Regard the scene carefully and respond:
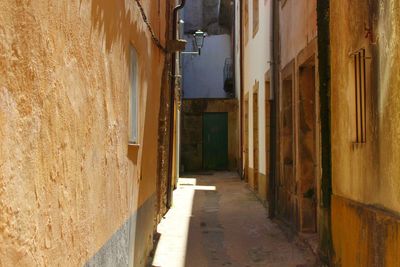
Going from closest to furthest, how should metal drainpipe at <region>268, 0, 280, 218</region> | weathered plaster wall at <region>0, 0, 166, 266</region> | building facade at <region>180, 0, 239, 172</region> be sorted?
weathered plaster wall at <region>0, 0, 166, 266</region>
metal drainpipe at <region>268, 0, 280, 218</region>
building facade at <region>180, 0, 239, 172</region>

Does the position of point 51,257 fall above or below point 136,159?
below

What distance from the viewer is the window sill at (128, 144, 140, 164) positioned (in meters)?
4.95

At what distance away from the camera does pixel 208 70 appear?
26453 mm

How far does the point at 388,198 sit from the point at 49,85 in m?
2.54

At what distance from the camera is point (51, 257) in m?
2.36

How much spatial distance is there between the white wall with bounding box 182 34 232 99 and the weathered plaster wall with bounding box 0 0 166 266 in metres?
21.7

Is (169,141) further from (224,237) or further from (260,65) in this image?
(260,65)

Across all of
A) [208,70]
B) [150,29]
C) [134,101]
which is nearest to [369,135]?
[134,101]

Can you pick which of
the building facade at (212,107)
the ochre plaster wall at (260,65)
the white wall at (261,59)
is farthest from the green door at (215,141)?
the white wall at (261,59)

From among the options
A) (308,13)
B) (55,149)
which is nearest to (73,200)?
(55,149)

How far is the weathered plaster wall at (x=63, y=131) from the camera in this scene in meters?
1.87

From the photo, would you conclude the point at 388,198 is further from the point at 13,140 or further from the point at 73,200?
the point at 13,140

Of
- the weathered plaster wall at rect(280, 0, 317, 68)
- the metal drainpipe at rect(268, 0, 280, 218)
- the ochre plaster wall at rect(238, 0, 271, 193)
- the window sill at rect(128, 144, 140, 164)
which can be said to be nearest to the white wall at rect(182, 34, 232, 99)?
the ochre plaster wall at rect(238, 0, 271, 193)

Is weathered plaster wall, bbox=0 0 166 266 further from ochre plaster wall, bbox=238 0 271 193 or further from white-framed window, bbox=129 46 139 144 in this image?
ochre plaster wall, bbox=238 0 271 193
